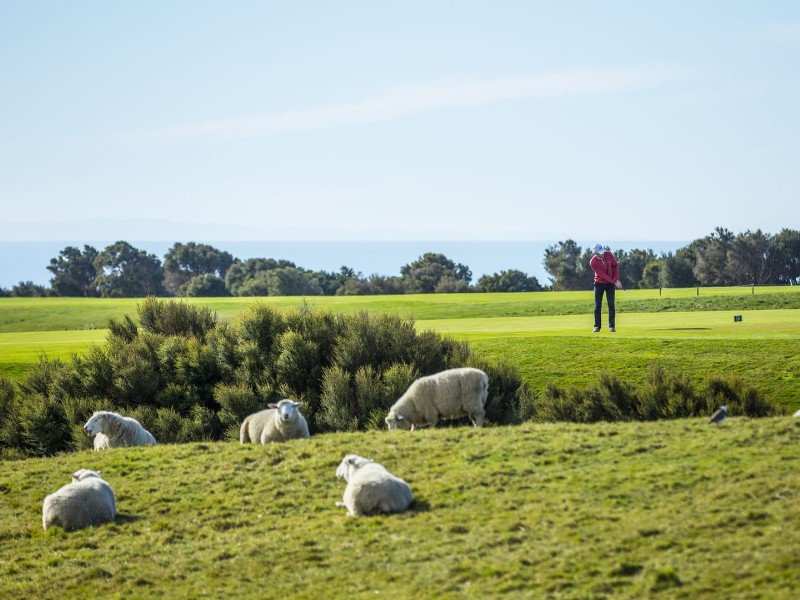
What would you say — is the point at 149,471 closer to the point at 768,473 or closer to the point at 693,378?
the point at 768,473

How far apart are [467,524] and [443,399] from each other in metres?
7.68

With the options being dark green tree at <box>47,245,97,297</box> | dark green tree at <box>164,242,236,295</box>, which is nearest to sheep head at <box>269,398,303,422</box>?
dark green tree at <box>47,245,97,297</box>

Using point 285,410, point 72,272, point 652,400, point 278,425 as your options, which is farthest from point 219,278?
point 285,410

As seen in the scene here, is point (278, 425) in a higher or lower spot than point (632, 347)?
lower

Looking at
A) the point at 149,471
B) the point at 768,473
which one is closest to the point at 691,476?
the point at 768,473

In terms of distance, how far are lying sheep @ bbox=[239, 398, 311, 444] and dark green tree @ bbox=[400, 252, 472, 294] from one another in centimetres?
7905

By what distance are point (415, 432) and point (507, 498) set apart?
5.03 m

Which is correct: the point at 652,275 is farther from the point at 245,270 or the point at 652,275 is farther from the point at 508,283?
the point at 245,270

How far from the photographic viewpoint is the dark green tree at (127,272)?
11506 cm

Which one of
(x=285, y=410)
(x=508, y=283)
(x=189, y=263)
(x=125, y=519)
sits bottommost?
(x=125, y=519)

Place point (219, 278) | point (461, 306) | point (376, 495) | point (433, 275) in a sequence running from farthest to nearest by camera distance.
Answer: point (219, 278) → point (433, 275) → point (461, 306) → point (376, 495)

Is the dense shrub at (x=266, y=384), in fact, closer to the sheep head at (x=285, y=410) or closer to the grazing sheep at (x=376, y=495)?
the sheep head at (x=285, y=410)

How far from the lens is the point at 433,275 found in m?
106

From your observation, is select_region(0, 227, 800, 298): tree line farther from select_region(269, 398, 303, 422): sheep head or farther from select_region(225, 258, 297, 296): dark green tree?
select_region(269, 398, 303, 422): sheep head
